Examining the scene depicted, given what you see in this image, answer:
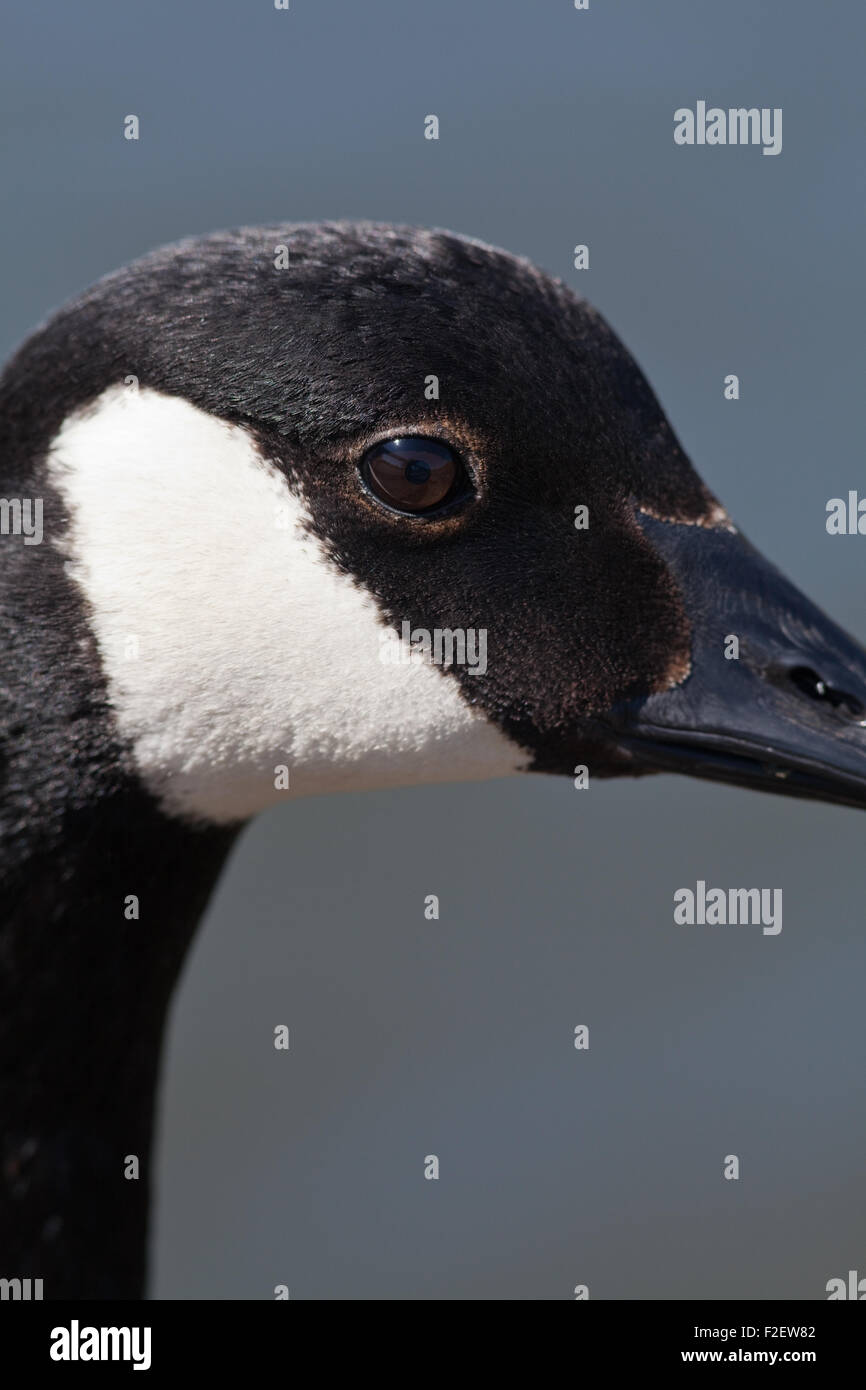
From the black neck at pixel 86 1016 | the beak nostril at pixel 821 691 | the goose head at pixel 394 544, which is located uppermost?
the goose head at pixel 394 544

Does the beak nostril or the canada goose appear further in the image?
the beak nostril

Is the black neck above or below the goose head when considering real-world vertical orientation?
below

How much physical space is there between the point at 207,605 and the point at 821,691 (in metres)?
1.22

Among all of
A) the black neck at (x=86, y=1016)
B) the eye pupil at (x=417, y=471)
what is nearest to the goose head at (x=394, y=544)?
the eye pupil at (x=417, y=471)

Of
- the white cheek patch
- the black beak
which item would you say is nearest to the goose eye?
the white cheek patch

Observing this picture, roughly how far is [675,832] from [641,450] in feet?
16.0

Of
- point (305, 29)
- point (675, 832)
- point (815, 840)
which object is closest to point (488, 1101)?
point (675, 832)

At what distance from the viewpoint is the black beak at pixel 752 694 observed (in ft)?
11.1

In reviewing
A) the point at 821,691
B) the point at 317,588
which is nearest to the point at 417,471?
the point at 317,588

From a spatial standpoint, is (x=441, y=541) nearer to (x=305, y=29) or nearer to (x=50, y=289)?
(x=50, y=289)

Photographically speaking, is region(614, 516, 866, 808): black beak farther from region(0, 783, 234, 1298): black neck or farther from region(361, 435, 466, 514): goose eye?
region(0, 783, 234, 1298): black neck

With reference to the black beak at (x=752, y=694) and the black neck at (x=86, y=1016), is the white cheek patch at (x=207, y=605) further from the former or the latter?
the black beak at (x=752, y=694)

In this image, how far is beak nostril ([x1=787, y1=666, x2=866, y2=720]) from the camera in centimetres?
340

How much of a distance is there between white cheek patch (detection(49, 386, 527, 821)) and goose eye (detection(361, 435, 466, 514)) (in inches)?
6.6
